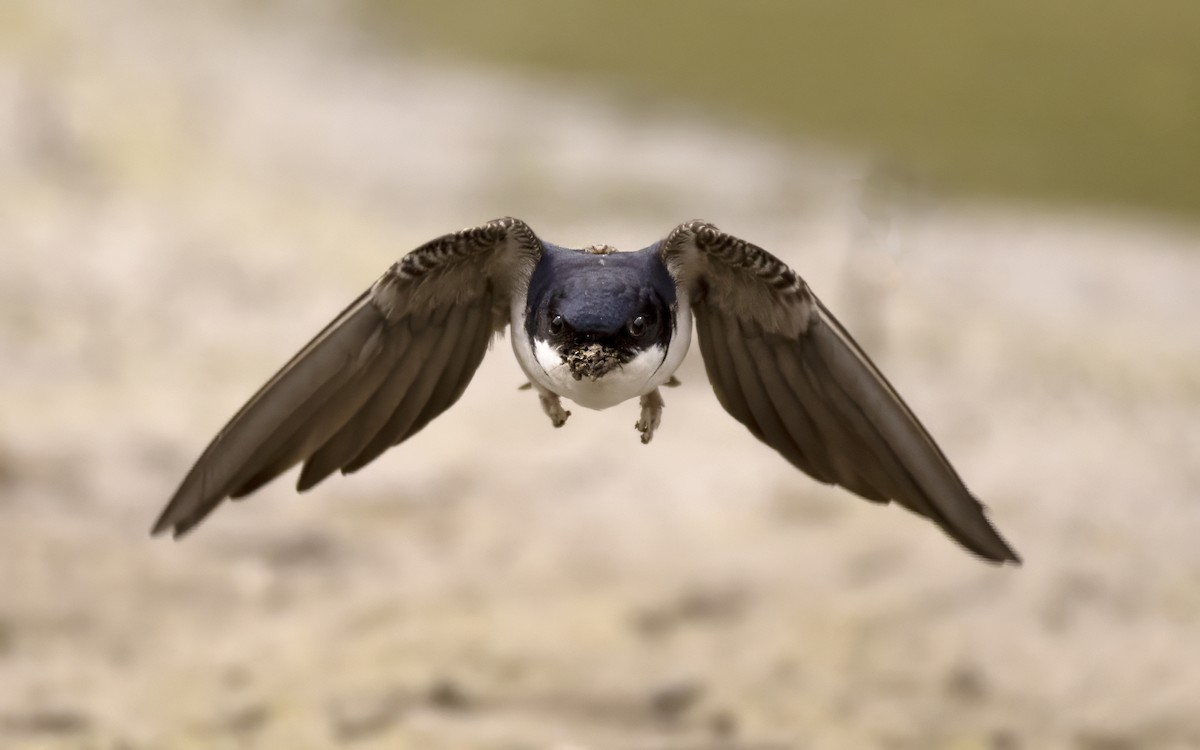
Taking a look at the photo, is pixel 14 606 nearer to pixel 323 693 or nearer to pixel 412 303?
pixel 323 693

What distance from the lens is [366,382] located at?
386 cm

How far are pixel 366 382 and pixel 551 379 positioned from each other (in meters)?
0.65

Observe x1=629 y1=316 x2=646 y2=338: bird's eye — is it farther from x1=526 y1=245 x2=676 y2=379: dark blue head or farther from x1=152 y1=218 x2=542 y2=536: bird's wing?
x1=152 y1=218 x2=542 y2=536: bird's wing

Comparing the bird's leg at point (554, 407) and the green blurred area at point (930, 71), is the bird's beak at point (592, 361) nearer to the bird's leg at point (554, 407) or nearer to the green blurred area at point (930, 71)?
the bird's leg at point (554, 407)

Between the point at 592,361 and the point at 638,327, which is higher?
the point at 638,327

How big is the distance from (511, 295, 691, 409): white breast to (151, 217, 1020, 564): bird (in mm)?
15

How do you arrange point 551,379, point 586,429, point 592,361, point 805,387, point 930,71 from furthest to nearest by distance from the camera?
point 930,71
point 586,429
point 805,387
point 551,379
point 592,361

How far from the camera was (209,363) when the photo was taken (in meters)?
8.30

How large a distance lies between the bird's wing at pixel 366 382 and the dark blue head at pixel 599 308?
0.61 feet

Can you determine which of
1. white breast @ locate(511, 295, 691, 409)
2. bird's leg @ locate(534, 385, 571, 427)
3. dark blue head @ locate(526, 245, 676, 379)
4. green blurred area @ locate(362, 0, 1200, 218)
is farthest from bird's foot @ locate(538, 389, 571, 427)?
green blurred area @ locate(362, 0, 1200, 218)

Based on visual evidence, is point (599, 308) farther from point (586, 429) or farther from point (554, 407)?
point (586, 429)

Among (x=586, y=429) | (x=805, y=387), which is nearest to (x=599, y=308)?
(x=805, y=387)

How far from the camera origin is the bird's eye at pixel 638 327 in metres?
3.38

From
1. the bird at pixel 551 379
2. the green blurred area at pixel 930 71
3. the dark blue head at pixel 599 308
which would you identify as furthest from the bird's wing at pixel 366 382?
the green blurred area at pixel 930 71
